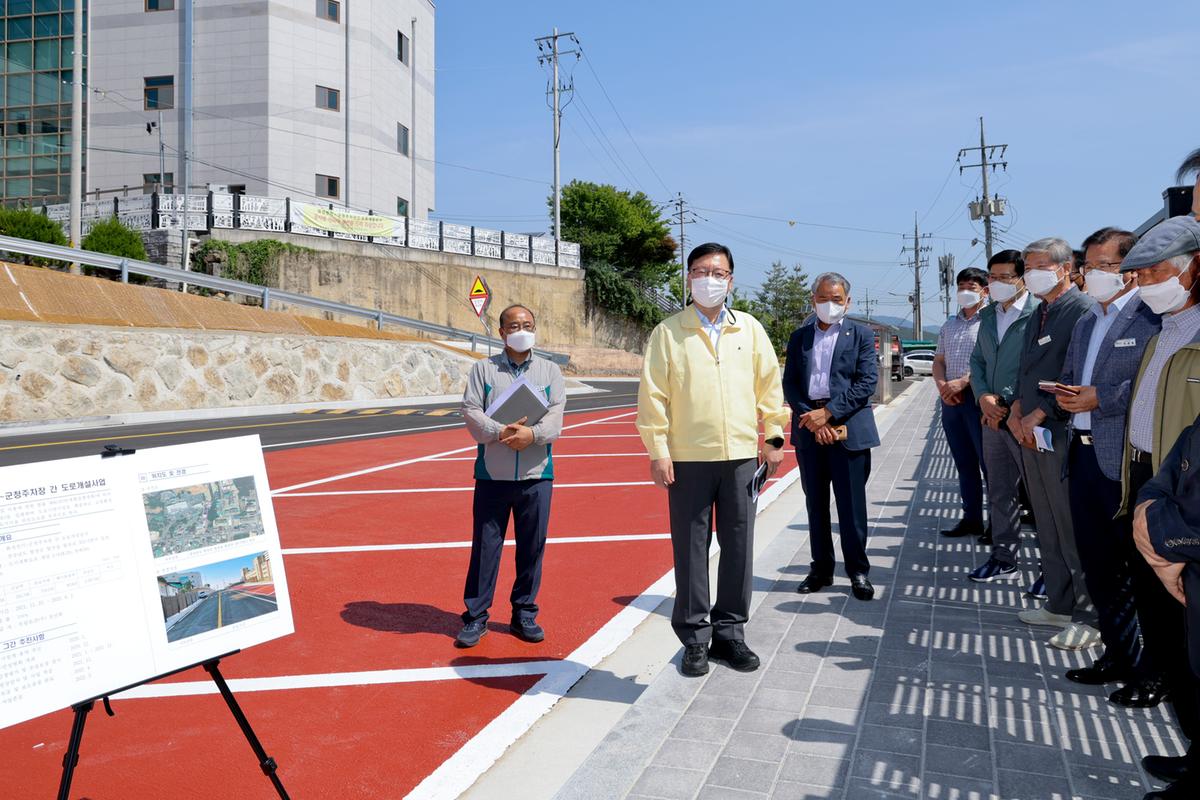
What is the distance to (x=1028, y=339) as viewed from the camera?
5148mm

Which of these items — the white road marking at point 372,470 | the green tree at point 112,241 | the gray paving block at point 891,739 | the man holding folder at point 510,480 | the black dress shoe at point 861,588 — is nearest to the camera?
the gray paving block at point 891,739

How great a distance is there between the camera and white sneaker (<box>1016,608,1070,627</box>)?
485cm

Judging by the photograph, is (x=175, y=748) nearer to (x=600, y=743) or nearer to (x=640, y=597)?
(x=600, y=743)

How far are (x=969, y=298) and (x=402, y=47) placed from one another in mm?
43717

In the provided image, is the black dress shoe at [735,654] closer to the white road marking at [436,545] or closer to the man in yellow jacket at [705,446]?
the man in yellow jacket at [705,446]

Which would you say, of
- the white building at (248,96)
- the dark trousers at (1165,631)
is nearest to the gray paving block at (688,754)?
the dark trousers at (1165,631)

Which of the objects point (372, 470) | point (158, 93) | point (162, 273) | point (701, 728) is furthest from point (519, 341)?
point (158, 93)

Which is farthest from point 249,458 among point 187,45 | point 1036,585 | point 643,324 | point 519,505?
point 643,324

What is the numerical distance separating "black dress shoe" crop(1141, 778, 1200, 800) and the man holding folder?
304 centimetres

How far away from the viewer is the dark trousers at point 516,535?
5004 millimetres

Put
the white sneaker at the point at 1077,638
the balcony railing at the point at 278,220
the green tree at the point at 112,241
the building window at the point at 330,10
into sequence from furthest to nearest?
the building window at the point at 330,10, the balcony railing at the point at 278,220, the green tree at the point at 112,241, the white sneaker at the point at 1077,638

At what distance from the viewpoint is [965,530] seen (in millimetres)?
7230

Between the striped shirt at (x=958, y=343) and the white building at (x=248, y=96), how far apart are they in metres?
35.9

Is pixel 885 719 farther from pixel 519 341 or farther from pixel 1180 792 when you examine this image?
pixel 519 341
